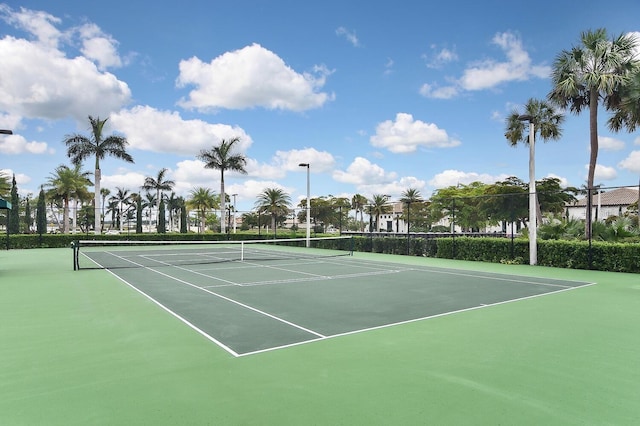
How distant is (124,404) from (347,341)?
2.72 metres

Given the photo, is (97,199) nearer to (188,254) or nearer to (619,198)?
(188,254)

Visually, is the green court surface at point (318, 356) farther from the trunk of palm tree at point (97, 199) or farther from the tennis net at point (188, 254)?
the trunk of palm tree at point (97, 199)

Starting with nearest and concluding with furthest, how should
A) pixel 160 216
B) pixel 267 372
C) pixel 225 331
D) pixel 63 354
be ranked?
1. pixel 267 372
2. pixel 63 354
3. pixel 225 331
4. pixel 160 216

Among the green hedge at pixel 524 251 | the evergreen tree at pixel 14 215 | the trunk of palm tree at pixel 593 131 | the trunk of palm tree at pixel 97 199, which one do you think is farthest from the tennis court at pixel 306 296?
the evergreen tree at pixel 14 215

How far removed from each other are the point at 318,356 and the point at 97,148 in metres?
33.9

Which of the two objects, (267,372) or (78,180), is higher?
(78,180)

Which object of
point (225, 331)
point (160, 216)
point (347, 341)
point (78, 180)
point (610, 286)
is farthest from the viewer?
point (160, 216)

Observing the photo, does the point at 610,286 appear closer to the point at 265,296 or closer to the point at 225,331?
the point at 265,296

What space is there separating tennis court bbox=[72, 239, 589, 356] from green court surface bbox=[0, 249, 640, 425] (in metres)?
0.05

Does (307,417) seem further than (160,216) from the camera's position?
No

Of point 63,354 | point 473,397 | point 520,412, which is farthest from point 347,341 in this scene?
point 63,354

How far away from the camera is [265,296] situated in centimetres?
862

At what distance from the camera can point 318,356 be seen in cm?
473

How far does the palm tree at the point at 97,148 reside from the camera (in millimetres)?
32531
